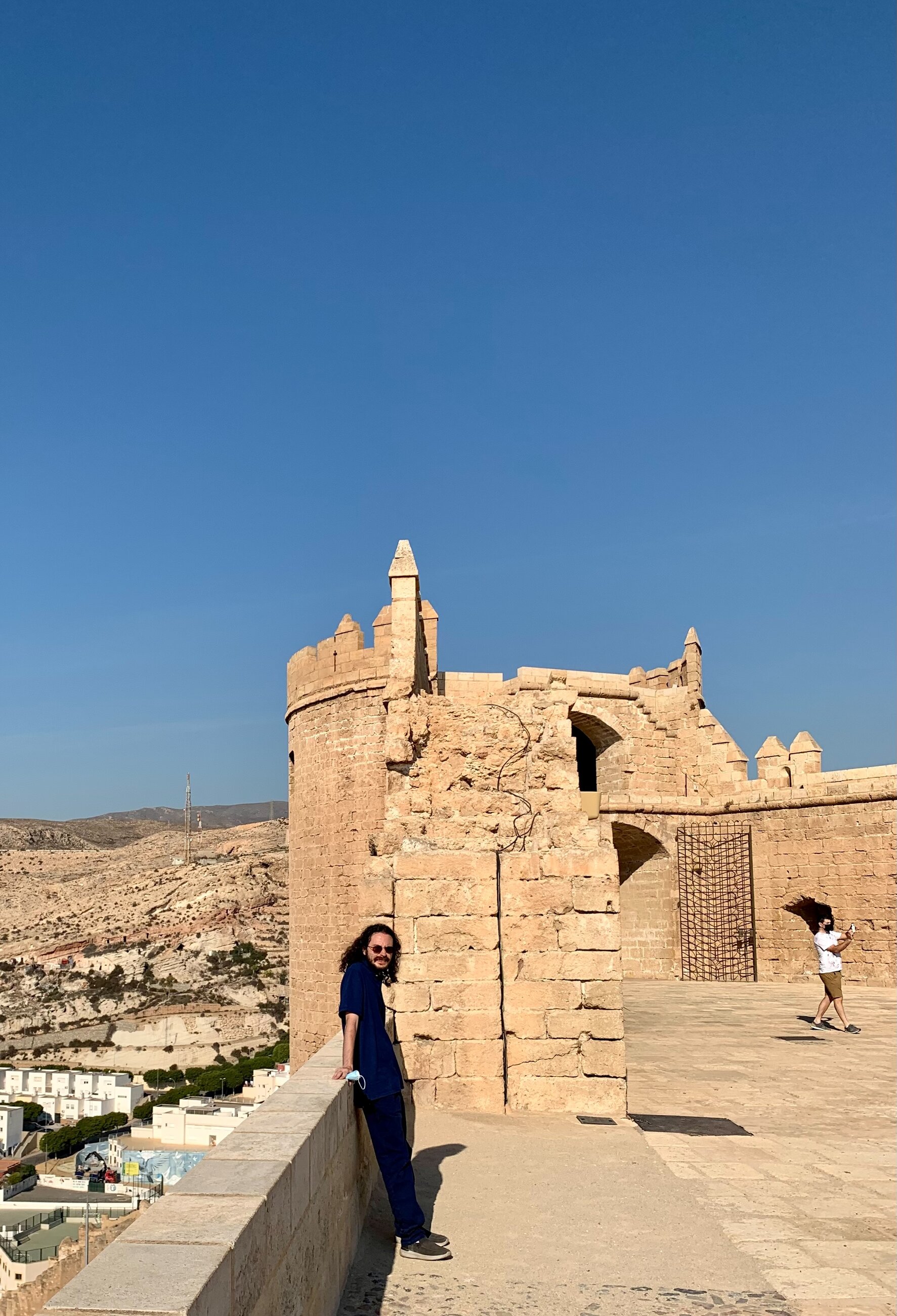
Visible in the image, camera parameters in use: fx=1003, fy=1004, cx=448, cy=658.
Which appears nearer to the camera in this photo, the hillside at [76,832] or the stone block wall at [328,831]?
the stone block wall at [328,831]

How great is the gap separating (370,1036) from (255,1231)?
5.95 feet

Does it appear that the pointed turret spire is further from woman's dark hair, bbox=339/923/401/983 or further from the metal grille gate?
the metal grille gate

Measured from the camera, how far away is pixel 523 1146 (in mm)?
5191

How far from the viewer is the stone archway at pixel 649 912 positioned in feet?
54.8

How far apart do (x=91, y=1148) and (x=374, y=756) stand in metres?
31.3

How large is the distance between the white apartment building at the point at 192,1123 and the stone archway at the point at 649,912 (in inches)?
918

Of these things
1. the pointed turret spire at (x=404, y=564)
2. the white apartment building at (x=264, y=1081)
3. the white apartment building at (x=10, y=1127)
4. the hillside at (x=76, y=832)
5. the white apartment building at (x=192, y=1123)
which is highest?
the pointed turret spire at (x=404, y=564)

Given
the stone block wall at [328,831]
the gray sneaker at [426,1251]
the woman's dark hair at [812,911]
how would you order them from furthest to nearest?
the stone block wall at [328,831]
the woman's dark hair at [812,911]
the gray sneaker at [426,1251]

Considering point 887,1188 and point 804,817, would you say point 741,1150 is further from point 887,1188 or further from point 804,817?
point 804,817

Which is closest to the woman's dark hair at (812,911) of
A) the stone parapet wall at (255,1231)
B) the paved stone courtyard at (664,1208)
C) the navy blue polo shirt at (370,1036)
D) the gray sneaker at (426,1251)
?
the paved stone courtyard at (664,1208)

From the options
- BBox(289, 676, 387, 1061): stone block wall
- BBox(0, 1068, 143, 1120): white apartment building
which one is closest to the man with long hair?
BBox(289, 676, 387, 1061): stone block wall

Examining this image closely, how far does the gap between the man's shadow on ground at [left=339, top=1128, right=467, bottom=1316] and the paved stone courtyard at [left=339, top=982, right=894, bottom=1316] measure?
0.4 inches

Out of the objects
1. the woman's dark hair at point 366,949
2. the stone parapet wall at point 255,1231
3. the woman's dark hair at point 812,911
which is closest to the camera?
the stone parapet wall at point 255,1231

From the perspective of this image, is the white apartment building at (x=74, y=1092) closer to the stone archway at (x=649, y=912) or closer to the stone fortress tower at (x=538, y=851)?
the stone fortress tower at (x=538, y=851)
